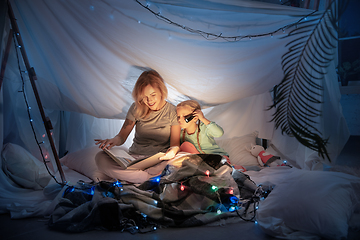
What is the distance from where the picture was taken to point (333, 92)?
177cm

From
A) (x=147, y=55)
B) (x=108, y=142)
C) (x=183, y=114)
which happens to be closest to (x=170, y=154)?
(x=183, y=114)

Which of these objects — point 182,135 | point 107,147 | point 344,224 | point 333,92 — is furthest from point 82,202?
point 333,92

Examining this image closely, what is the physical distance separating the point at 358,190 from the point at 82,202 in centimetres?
137

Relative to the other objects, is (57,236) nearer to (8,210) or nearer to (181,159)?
(8,210)

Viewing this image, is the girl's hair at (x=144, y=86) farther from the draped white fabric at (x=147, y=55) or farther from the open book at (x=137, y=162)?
the open book at (x=137, y=162)

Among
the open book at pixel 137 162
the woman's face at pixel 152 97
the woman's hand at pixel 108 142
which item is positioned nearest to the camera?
the open book at pixel 137 162

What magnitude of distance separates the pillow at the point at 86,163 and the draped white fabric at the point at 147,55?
1.21ft

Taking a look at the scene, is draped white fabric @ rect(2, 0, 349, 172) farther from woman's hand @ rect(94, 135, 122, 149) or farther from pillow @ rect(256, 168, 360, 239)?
pillow @ rect(256, 168, 360, 239)

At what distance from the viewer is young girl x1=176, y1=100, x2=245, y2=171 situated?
6.61ft

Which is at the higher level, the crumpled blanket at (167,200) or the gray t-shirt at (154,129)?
the gray t-shirt at (154,129)

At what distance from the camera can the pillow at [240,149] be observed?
2322 millimetres

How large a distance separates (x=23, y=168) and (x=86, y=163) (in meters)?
0.47

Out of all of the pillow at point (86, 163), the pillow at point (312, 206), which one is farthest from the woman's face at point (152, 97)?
the pillow at point (312, 206)

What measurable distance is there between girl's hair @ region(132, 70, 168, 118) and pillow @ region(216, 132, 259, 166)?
32.9 inches
